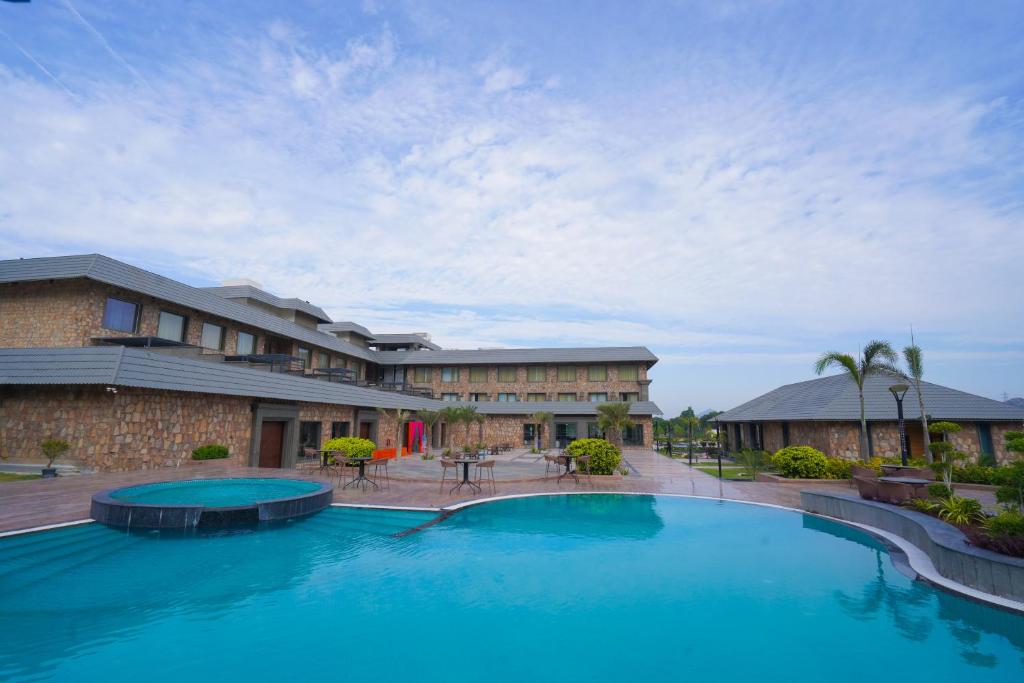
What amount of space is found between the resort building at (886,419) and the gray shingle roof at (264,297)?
28.7m

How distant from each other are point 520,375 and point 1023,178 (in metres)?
33.8

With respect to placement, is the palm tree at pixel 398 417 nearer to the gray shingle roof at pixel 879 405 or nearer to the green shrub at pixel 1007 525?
the gray shingle roof at pixel 879 405

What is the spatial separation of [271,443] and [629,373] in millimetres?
29701

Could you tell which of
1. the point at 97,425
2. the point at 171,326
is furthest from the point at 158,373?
the point at 171,326

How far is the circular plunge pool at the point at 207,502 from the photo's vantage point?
9.51 m

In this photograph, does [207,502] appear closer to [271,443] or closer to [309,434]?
[271,443]

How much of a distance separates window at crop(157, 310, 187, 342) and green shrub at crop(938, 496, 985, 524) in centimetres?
2493

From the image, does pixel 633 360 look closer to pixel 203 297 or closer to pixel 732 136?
pixel 732 136

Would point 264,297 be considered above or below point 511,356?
above

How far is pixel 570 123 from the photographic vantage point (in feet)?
45.8

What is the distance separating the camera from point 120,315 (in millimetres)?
17734

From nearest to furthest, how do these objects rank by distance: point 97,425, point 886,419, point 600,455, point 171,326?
point 97,425 < point 600,455 < point 171,326 < point 886,419

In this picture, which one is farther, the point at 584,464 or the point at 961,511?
the point at 584,464

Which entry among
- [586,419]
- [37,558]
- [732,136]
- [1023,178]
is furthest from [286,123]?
[586,419]
